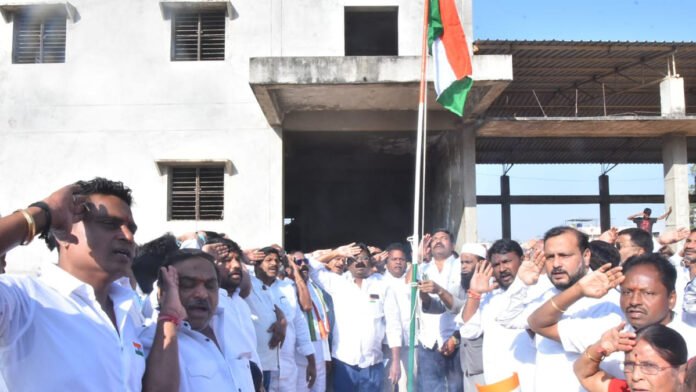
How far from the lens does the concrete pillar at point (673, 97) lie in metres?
10.6

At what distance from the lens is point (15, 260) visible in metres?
10.2

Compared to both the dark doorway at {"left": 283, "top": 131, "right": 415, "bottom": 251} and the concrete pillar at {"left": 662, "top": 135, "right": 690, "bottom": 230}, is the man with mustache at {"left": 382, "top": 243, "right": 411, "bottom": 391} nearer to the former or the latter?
the concrete pillar at {"left": 662, "top": 135, "right": 690, "bottom": 230}

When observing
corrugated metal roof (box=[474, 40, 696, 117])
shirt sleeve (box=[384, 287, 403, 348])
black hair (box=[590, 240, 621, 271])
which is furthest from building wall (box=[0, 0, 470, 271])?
black hair (box=[590, 240, 621, 271])

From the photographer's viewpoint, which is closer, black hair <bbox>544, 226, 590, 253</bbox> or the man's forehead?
the man's forehead

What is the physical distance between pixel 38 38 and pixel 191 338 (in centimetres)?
1019

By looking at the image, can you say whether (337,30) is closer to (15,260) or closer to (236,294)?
(15,260)

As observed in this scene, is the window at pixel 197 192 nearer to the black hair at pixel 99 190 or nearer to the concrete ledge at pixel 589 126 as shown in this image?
the concrete ledge at pixel 589 126

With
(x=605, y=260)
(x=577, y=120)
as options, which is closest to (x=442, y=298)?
(x=605, y=260)

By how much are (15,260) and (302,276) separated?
21.1ft

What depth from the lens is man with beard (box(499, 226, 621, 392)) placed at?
301cm

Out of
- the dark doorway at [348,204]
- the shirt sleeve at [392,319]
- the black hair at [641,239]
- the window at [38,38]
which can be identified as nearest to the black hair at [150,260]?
the shirt sleeve at [392,319]

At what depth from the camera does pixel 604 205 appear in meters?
18.1

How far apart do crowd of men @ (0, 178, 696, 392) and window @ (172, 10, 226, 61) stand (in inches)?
231

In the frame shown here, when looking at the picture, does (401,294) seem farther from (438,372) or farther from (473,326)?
(473,326)
